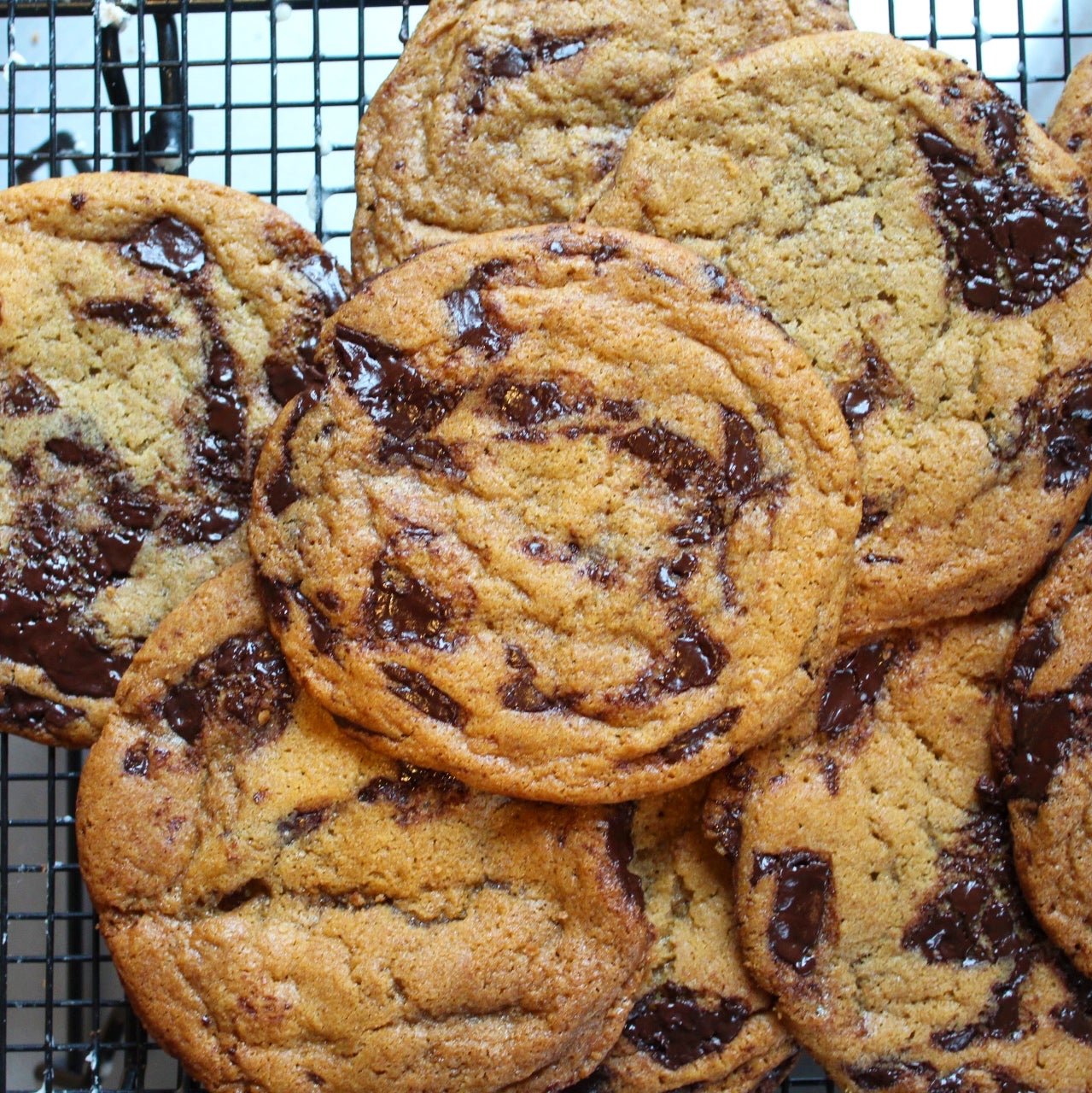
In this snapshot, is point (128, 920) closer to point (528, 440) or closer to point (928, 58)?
point (528, 440)

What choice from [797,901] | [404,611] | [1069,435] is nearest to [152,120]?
[404,611]

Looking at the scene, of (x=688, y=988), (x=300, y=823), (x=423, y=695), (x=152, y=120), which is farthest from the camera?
(x=152, y=120)

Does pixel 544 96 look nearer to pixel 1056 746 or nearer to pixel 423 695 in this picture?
pixel 423 695

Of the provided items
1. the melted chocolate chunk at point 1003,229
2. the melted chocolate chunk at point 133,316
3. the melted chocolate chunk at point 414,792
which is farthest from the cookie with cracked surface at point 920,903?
the melted chocolate chunk at point 133,316

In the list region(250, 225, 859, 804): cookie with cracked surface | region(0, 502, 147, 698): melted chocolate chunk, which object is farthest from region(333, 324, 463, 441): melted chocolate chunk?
region(0, 502, 147, 698): melted chocolate chunk

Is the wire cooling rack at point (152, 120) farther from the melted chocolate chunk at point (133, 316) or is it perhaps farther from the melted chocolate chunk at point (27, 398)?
the melted chocolate chunk at point (27, 398)

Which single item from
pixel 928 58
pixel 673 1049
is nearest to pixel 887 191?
pixel 928 58
